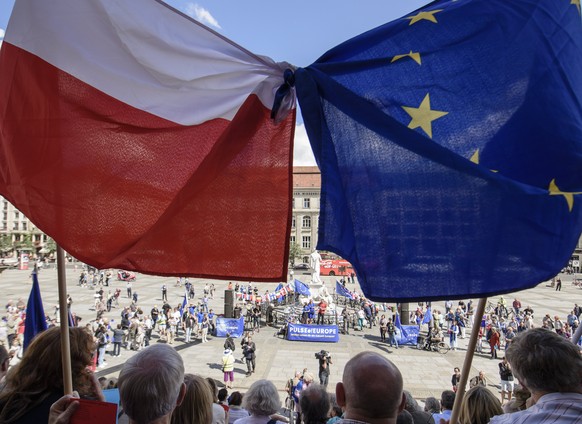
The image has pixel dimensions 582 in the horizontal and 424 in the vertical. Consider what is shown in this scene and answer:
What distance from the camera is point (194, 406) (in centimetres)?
236

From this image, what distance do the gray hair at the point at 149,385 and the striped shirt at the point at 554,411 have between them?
147 centimetres

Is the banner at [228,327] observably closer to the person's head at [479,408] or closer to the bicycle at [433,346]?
the bicycle at [433,346]

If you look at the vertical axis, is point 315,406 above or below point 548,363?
below

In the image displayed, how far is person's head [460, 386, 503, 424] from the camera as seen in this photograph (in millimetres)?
2879

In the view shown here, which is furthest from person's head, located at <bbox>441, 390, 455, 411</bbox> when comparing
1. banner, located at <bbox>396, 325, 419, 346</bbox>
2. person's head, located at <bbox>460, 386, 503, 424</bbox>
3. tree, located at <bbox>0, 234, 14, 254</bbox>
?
tree, located at <bbox>0, 234, 14, 254</bbox>

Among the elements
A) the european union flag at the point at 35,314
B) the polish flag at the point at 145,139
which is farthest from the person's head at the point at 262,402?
the european union flag at the point at 35,314

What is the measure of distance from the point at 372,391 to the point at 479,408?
5.60ft

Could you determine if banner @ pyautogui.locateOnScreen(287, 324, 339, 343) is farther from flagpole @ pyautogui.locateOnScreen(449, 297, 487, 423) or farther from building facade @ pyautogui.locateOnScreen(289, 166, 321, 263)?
building facade @ pyautogui.locateOnScreen(289, 166, 321, 263)

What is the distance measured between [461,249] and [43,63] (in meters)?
2.71

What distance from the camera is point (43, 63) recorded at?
2727 mm

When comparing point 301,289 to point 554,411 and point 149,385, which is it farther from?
point 149,385

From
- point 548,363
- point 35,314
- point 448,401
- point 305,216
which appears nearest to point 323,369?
point 448,401

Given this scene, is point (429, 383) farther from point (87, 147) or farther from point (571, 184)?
point (87, 147)

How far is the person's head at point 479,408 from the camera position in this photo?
2.88 m
